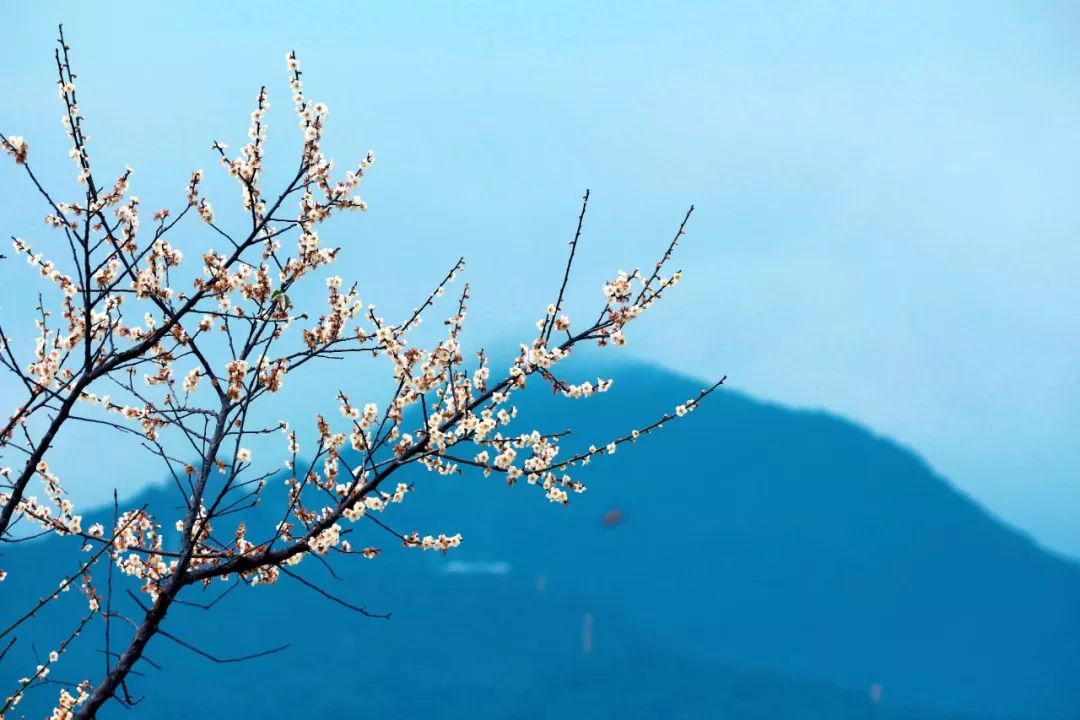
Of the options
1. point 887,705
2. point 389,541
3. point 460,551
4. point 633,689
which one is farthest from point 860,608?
point 389,541

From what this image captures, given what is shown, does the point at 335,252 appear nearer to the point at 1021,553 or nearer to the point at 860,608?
the point at 860,608

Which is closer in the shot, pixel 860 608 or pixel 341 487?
pixel 341 487

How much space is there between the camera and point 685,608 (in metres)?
3.69

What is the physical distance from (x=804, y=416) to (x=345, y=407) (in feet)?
7.77

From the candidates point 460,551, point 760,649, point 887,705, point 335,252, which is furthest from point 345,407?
point 887,705

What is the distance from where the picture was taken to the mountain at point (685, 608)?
11.9ft

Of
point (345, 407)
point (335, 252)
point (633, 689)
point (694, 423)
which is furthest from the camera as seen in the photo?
point (694, 423)

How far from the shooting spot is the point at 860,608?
3662mm

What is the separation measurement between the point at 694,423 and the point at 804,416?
1.38ft

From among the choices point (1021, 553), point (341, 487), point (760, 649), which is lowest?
point (341, 487)

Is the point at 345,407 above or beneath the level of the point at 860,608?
beneath

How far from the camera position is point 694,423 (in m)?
3.87

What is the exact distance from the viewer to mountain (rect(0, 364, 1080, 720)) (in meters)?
3.63

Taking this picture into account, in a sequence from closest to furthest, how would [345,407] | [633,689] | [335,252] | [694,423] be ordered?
[345,407] → [335,252] → [633,689] → [694,423]
